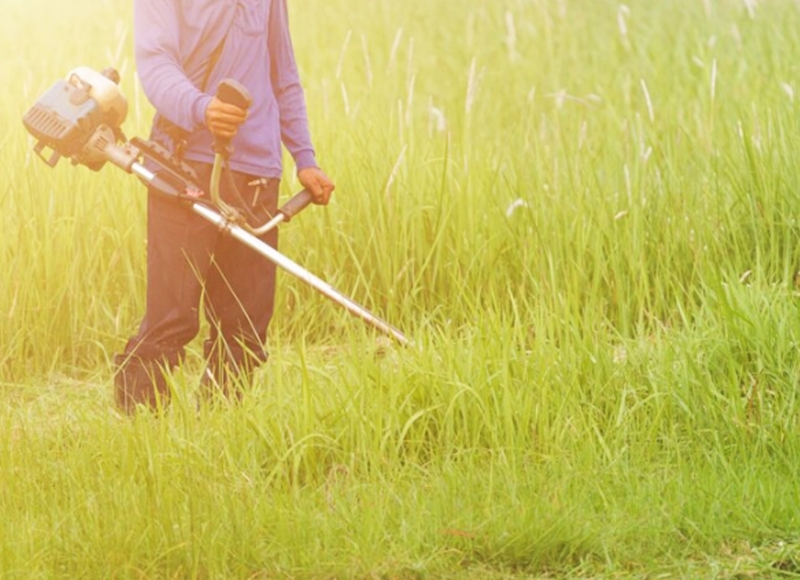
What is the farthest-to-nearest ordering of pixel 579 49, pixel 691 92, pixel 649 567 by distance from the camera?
pixel 579 49 → pixel 691 92 → pixel 649 567

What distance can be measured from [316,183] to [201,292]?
0.48 m

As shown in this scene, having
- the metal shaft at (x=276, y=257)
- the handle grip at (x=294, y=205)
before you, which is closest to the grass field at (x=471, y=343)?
the metal shaft at (x=276, y=257)

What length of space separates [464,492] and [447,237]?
81.5 inches

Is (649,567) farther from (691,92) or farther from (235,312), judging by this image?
(691,92)

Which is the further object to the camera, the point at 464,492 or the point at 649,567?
the point at 464,492

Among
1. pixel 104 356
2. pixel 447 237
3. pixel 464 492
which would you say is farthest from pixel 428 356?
pixel 104 356

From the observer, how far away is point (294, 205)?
451 centimetres

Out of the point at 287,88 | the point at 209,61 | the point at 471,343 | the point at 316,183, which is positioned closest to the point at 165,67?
the point at 209,61

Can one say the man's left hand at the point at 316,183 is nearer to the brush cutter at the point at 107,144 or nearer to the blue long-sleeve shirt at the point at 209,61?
the blue long-sleeve shirt at the point at 209,61

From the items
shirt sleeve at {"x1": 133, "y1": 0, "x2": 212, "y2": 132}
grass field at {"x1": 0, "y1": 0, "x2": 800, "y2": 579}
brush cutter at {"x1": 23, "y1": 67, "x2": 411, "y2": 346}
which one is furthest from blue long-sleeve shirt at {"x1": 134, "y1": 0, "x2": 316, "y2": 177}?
grass field at {"x1": 0, "y1": 0, "x2": 800, "y2": 579}

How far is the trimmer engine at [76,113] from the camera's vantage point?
4297mm

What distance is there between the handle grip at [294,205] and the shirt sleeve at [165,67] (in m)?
0.40

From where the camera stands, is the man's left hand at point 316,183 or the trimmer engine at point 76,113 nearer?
the trimmer engine at point 76,113

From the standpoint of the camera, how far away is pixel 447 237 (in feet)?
18.5
